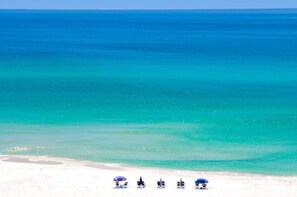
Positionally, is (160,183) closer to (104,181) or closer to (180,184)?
(180,184)

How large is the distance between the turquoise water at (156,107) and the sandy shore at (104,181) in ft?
5.90

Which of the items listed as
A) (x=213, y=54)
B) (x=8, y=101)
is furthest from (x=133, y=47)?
(x=8, y=101)

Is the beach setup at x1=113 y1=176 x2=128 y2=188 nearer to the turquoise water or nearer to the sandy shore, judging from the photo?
the sandy shore

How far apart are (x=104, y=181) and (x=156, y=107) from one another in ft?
78.9

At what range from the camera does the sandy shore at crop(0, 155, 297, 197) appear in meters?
32.5

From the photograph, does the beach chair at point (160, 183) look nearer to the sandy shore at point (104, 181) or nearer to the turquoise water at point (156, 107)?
the sandy shore at point (104, 181)

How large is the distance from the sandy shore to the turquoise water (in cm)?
180

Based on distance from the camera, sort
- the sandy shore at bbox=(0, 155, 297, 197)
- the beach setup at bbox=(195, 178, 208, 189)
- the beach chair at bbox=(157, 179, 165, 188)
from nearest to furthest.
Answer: the sandy shore at bbox=(0, 155, 297, 197)
the beach setup at bbox=(195, 178, 208, 189)
the beach chair at bbox=(157, 179, 165, 188)

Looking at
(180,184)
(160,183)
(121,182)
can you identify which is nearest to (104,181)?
(121,182)

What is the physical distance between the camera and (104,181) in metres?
34.8

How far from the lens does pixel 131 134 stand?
46.9 m

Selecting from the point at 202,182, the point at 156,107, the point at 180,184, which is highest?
the point at 156,107

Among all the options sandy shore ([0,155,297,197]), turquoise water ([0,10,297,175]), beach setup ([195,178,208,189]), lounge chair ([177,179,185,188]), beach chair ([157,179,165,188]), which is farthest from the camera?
turquoise water ([0,10,297,175])

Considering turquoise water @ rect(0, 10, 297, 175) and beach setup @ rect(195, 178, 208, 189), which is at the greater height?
turquoise water @ rect(0, 10, 297, 175)
